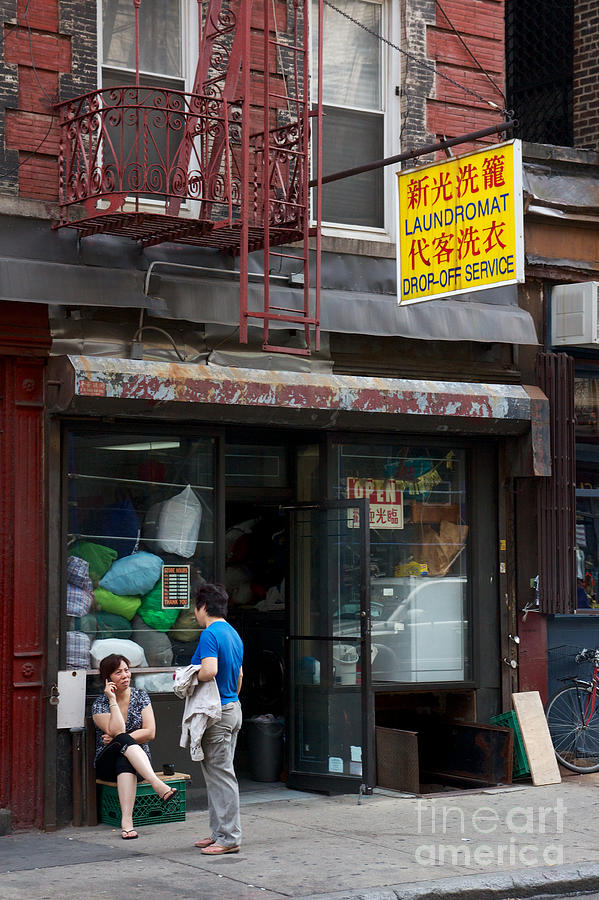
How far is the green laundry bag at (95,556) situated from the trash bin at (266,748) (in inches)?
98.9

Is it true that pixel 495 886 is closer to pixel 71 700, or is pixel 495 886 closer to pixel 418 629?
pixel 71 700

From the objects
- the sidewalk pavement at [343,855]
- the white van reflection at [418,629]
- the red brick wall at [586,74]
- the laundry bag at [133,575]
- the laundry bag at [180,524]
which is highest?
the red brick wall at [586,74]

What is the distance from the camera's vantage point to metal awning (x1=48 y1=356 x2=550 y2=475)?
378 inches

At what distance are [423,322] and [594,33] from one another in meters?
5.07

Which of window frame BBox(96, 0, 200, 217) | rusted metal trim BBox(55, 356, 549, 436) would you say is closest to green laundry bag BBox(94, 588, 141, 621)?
rusted metal trim BBox(55, 356, 549, 436)

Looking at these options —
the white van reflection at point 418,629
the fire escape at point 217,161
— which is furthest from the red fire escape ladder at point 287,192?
the white van reflection at point 418,629

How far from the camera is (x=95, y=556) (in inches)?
401

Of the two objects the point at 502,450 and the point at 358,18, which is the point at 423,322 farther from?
the point at 358,18

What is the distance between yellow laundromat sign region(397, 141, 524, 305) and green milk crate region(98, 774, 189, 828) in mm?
4497

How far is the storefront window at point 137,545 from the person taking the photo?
10.1 meters

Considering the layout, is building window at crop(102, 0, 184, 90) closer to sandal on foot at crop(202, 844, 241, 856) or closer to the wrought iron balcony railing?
the wrought iron balcony railing

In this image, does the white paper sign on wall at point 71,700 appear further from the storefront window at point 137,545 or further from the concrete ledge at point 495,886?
the concrete ledge at point 495,886

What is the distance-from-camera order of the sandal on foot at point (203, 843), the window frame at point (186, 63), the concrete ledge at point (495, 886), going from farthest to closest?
the window frame at point (186, 63)
the sandal on foot at point (203, 843)
the concrete ledge at point (495, 886)

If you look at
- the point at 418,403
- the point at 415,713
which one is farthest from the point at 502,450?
the point at 415,713
